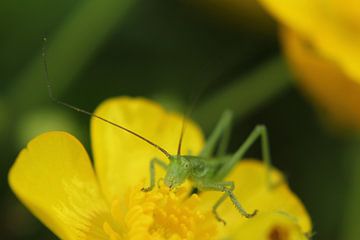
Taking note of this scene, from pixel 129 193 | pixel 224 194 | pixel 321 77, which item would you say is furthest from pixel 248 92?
pixel 129 193

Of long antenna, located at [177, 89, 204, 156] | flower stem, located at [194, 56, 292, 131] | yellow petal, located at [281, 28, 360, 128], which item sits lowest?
long antenna, located at [177, 89, 204, 156]

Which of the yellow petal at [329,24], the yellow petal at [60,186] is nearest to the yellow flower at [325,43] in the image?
the yellow petal at [329,24]

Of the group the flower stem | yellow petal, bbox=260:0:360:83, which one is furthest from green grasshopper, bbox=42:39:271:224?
yellow petal, bbox=260:0:360:83

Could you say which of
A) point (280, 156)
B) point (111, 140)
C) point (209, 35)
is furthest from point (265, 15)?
point (111, 140)

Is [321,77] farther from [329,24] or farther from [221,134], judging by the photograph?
[221,134]

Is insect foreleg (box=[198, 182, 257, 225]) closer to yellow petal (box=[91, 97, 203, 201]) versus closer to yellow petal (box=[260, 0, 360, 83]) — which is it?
yellow petal (box=[91, 97, 203, 201])

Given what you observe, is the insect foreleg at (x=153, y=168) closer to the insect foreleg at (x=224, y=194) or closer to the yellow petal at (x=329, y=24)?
the insect foreleg at (x=224, y=194)
